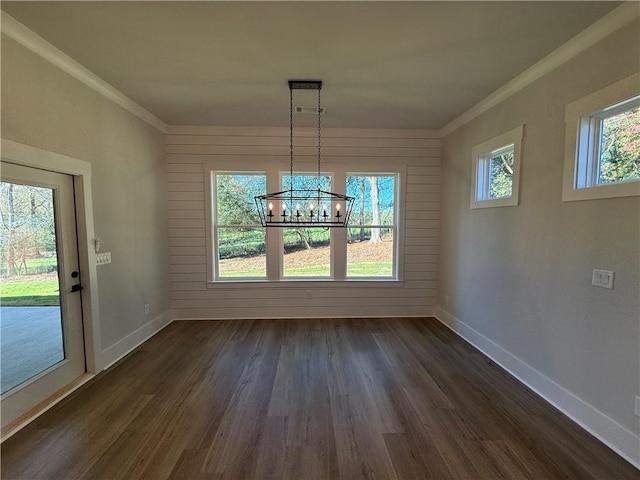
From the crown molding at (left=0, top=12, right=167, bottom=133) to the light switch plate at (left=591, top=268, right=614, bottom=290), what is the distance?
4488mm

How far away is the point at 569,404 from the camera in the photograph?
2.23m

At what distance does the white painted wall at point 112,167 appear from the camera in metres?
2.13

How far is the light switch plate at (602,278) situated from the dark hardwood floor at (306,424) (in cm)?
108

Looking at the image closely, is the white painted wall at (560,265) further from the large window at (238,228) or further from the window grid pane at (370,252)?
the large window at (238,228)

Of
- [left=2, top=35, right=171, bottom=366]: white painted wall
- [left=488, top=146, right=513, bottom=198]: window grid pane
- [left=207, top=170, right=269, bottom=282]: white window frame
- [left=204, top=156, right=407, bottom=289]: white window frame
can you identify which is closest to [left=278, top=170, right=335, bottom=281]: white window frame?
[left=204, top=156, right=407, bottom=289]: white window frame

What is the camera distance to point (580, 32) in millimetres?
2041

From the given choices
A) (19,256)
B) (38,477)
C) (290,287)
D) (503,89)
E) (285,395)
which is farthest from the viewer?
(290,287)

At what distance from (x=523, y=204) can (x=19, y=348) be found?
4.54 m

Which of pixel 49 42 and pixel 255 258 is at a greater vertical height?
pixel 49 42

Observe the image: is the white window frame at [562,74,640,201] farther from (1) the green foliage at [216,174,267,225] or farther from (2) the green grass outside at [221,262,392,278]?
(1) the green foliage at [216,174,267,225]

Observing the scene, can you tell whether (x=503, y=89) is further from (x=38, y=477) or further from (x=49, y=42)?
(x=38, y=477)

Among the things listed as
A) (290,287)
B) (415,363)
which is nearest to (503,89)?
(415,363)

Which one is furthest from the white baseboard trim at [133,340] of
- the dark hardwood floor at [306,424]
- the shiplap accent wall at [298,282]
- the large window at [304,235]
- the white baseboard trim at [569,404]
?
the white baseboard trim at [569,404]

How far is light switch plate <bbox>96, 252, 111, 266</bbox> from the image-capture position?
288cm
